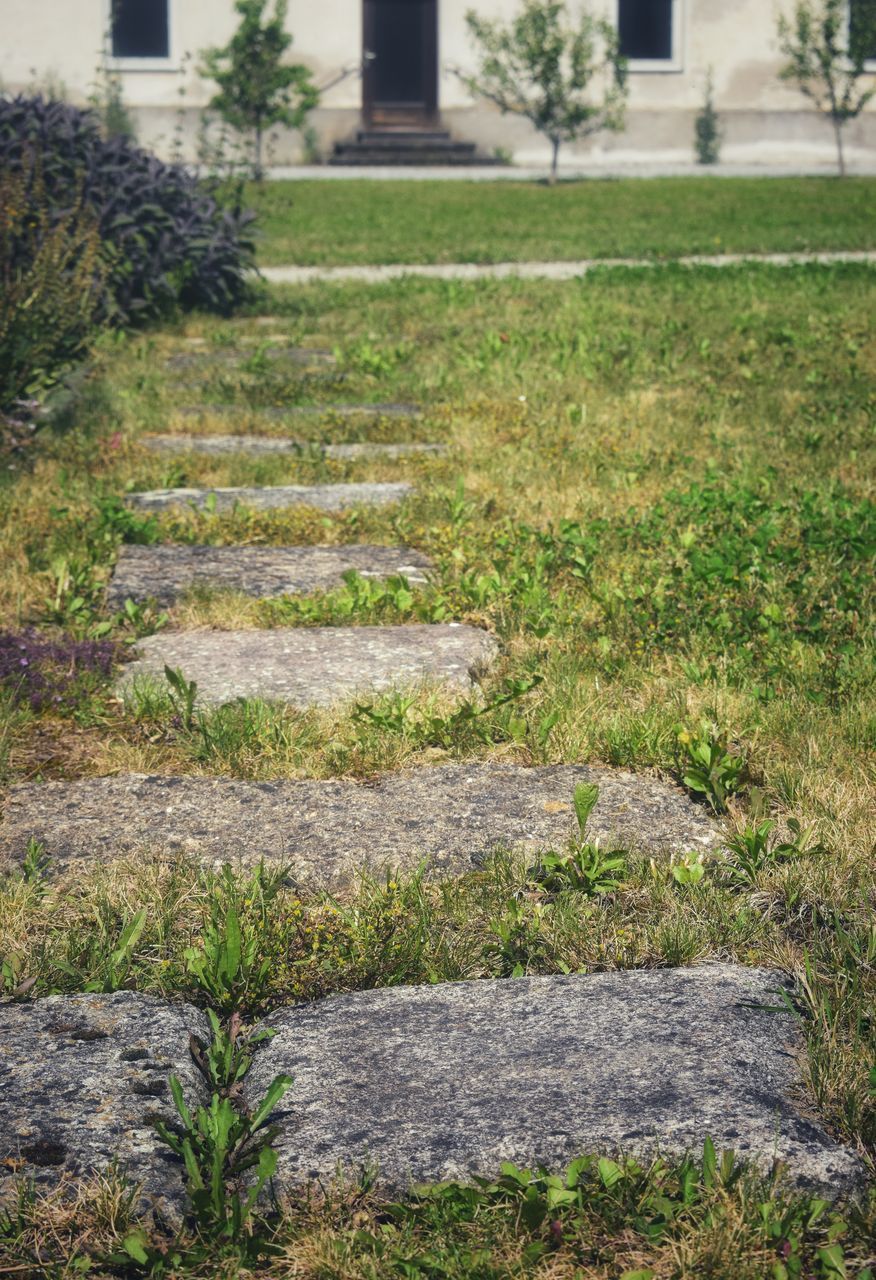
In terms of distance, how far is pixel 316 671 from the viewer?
128 inches

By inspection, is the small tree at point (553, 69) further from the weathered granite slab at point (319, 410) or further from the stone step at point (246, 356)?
the weathered granite slab at point (319, 410)

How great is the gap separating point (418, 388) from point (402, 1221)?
17.4 ft

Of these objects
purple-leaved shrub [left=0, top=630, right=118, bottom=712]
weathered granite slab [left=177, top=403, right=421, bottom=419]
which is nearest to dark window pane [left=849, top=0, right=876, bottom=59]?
weathered granite slab [left=177, top=403, right=421, bottom=419]

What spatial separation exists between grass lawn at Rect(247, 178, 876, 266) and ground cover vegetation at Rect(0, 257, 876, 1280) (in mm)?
5418

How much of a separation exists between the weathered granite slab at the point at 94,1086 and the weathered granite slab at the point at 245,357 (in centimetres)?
549

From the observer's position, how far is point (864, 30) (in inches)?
926

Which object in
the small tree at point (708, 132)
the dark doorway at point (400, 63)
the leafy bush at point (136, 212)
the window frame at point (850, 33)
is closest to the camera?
the leafy bush at point (136, 212)

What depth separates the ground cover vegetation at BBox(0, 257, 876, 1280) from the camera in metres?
1.57

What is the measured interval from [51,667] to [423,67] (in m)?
25.7

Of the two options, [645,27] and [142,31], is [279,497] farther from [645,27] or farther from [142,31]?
[645,27]

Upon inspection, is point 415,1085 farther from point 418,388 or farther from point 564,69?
point 564,69

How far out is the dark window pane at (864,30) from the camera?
23391 millimetres

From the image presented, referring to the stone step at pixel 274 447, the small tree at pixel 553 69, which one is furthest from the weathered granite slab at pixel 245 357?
the small tree at pixel 553 69

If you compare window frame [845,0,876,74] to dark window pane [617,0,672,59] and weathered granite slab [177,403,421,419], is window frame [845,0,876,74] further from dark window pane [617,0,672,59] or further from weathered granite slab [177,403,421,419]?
weathered granite slab [177,403,421,419]
